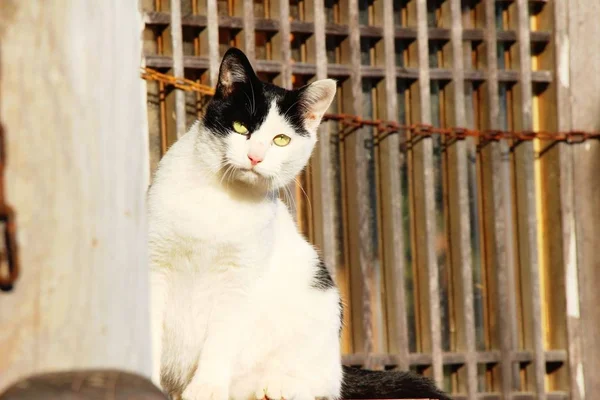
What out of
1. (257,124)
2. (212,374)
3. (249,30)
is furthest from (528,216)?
(212,374)

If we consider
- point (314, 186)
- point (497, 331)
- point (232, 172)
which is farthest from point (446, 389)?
point (232, 172)

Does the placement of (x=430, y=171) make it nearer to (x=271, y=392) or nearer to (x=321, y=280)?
(x=321, y=280)

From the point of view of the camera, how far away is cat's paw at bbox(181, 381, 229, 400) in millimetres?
3105

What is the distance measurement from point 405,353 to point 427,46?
1.40 metres

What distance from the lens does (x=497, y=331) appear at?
4914mm

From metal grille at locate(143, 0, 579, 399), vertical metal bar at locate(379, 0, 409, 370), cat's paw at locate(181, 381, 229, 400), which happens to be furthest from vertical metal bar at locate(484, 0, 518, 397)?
cat's paw at locate(181, 381, 229, 400)

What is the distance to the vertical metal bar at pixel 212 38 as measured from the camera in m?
4.28

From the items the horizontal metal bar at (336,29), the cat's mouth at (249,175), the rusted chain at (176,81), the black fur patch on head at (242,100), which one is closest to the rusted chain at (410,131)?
the rusted chain at (176,81)

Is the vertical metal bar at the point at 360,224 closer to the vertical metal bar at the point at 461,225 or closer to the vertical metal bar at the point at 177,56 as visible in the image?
the vertical metal bar at the point at 461,225

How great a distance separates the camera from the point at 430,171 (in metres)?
4.73

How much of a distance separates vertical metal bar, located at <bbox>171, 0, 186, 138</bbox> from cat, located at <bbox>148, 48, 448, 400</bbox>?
702 millimetres

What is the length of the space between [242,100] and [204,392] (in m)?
0.97

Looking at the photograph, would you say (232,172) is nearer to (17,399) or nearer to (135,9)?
(135,9)

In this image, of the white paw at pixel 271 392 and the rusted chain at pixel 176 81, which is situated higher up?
the rusted chain at pixel 176 81
